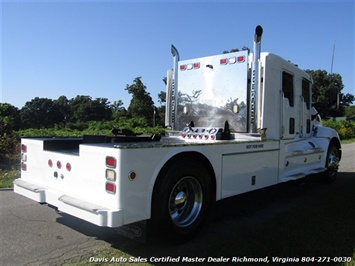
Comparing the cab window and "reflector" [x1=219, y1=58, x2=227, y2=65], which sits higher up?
"reflector" [x1=219, y1=58, x2=227, y2=65]

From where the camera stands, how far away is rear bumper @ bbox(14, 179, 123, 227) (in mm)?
3152

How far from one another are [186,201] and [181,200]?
15 centimetres

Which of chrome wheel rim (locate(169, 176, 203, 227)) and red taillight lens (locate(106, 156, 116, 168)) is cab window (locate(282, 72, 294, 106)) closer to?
chrome wheel rim (locate(169, 176, 203, 227))

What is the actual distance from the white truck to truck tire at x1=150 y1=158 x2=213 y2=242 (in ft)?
0.04

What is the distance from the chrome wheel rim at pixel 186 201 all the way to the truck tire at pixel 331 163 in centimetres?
479

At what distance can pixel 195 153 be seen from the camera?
161 inches

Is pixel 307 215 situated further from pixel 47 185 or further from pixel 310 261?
pixel 47 185

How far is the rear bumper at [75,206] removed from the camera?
10.3 feet

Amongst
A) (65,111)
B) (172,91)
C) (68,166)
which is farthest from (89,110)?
(68,166)

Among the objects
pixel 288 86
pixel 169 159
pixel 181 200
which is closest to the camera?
pixel 169 159

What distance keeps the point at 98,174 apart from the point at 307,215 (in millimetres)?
3672

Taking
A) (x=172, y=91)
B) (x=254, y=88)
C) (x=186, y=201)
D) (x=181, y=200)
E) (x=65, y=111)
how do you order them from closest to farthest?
(x=181, y=200)
(x=186, y=201)
(x=254, y=88)
(x=172, y=91)
(x=65, y=111)

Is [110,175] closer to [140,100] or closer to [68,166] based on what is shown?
[68,166]

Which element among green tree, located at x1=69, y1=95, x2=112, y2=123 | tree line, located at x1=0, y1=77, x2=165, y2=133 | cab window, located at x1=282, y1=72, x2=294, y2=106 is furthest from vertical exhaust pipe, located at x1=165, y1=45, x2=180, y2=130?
green tree, located at x1=69, y1=95, x2=112, y2=123
